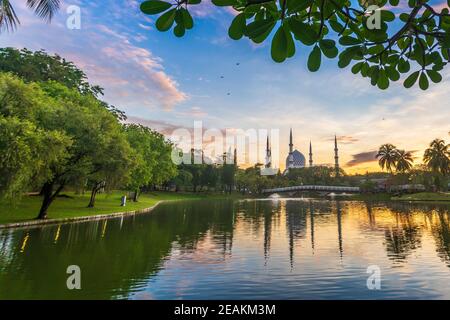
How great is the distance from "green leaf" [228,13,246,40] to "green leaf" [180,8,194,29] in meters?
0.26

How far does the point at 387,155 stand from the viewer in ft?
325

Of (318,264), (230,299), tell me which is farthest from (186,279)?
(318,264)

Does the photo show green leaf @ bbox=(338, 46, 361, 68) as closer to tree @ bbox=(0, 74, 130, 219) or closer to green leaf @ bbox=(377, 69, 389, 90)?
green leaf @ bbox=(377, 69, 389, 90)

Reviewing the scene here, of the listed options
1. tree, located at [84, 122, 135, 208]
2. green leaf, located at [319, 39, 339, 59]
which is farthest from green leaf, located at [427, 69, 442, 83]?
tree, located at [84, 122, 135, 208]

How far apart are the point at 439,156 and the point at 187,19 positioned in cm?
8863

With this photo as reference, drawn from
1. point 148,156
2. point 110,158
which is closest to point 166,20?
point 110,158

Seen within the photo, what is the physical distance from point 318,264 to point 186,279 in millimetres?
5662

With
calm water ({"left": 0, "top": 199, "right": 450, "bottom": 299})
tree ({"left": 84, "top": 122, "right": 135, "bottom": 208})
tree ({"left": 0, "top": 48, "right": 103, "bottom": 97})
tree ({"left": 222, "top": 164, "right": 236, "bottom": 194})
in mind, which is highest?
tree ({"left": 0, "top": 48, "right": 103, "bottom": 97})

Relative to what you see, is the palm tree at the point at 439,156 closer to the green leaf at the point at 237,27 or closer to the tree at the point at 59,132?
the tree at the point at 59,132

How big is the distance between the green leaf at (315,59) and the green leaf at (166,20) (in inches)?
41.6

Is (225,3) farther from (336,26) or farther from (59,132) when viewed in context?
(59,132)

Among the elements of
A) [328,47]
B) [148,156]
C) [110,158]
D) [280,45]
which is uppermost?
[148,156]

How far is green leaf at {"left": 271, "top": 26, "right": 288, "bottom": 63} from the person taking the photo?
6.72ft
